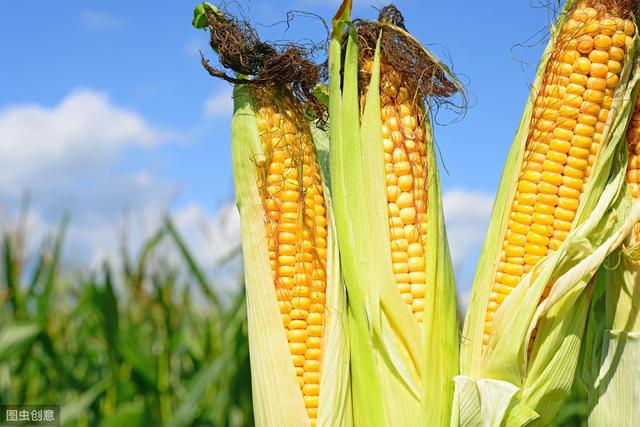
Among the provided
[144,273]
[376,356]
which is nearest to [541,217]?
[376,356]

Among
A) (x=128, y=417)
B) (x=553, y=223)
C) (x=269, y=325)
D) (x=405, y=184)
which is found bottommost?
(x=128, y=417)

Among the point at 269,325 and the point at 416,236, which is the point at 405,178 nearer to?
the point at 416,236

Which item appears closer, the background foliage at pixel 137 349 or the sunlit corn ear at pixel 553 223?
the sunlit corn ear at pixel 553 223

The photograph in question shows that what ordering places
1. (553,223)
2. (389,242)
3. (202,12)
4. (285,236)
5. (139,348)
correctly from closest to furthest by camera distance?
(389,242), (553,223), (285,236), (202,12), (139,348)

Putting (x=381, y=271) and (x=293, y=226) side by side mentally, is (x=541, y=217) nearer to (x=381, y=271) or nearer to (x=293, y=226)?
(x=381, y=271)

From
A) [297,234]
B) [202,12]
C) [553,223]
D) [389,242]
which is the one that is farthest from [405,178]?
[202,12]

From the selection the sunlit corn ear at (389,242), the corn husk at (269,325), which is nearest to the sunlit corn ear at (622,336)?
the sunlit corn ear at (389,242)

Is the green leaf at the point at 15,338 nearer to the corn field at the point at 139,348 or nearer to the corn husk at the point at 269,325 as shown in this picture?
the corn field at the point at 139,348
